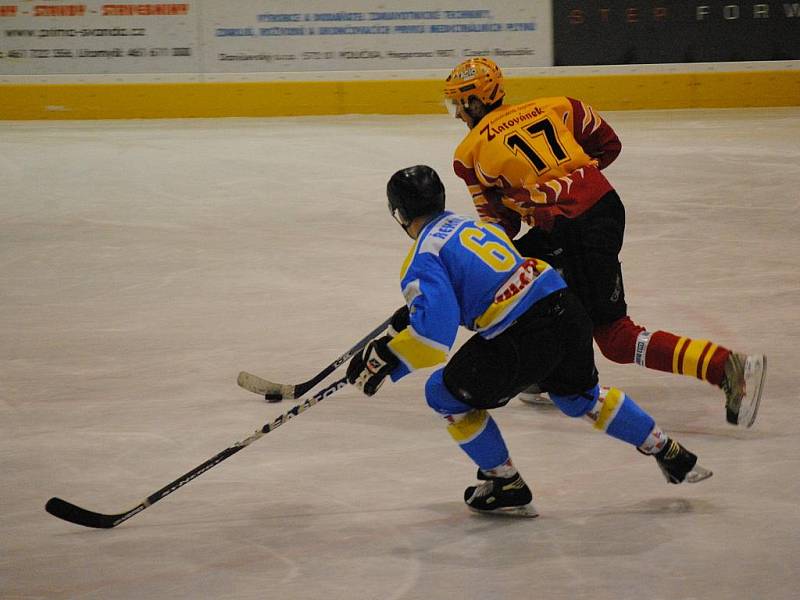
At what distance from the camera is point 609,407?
2.83 m

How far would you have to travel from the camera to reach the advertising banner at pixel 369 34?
34.3ft

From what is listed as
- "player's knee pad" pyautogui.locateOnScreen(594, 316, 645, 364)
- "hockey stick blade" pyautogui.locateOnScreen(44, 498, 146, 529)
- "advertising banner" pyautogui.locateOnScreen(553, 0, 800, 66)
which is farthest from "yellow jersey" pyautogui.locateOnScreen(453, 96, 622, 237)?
"advertising banner" pyautogui.locateOnScreen(553, 0, 800, 66)

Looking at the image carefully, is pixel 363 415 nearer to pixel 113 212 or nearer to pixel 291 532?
pixel 291 532

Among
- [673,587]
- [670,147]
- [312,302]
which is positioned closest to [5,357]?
[312,302]

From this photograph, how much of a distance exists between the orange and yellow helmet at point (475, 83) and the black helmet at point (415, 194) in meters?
1.02

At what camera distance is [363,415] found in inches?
144

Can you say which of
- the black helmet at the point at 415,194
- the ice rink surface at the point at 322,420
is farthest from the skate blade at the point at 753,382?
the black helmet at the point at 415,194

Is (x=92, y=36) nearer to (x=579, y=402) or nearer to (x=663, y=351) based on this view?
(x=663, y=351)

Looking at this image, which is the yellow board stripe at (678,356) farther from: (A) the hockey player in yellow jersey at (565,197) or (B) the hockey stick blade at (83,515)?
(B) the hockey stick blade at (83,515)

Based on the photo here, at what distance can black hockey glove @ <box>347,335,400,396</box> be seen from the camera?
262 cm

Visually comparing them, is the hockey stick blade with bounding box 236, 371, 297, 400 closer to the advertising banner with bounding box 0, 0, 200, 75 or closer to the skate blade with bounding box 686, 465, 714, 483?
the skate blade with bounding box 686, 465, 714, 483

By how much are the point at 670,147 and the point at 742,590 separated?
6.43 meters

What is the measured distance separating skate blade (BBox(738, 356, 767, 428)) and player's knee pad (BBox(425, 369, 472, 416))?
0.91 meters

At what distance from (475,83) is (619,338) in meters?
0.91
